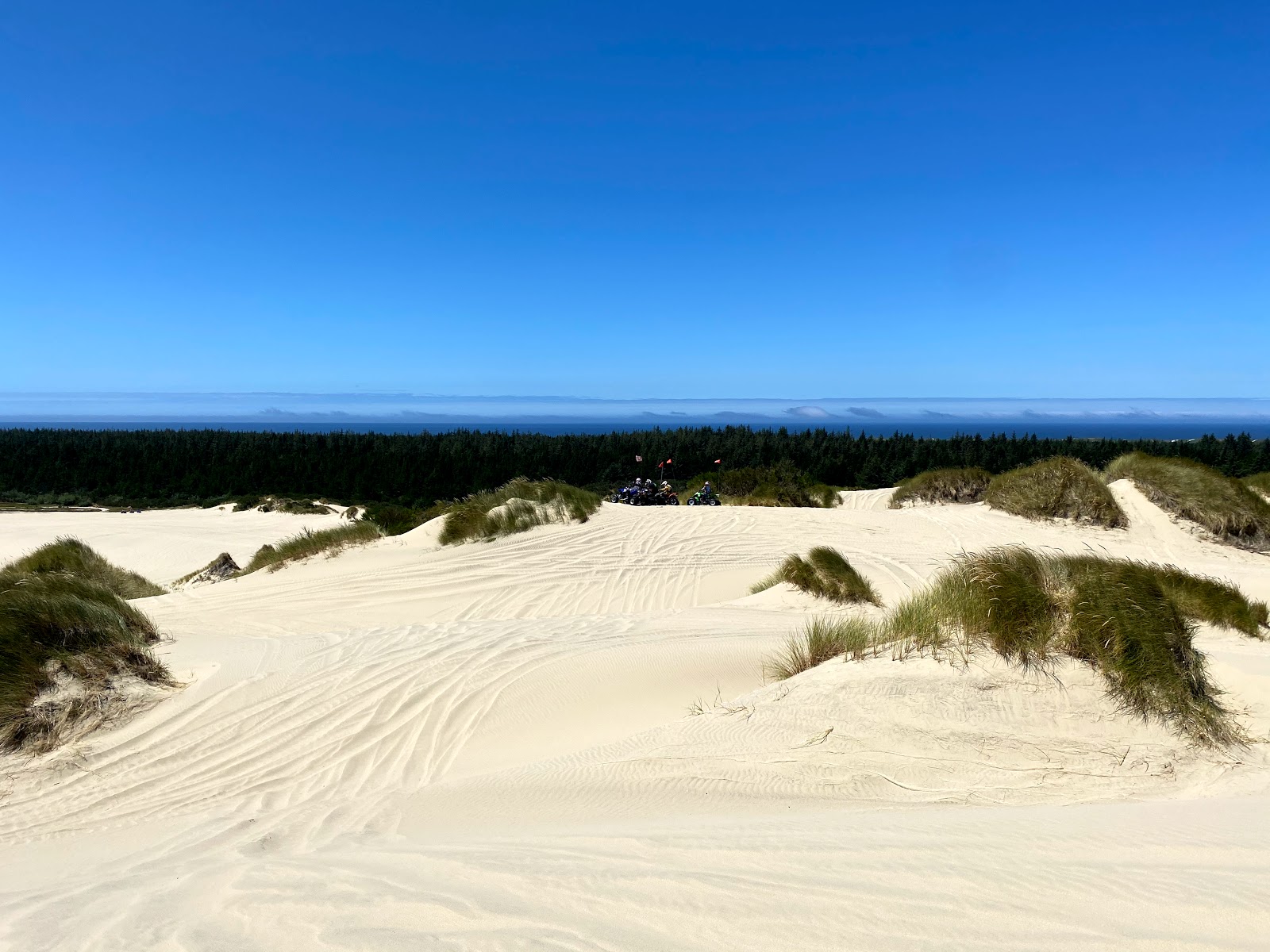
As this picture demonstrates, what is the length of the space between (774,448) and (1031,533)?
40.3 meters

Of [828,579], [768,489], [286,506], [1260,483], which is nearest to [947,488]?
[768,489]

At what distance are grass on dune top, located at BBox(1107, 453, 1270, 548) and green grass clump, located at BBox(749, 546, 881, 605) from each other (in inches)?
290

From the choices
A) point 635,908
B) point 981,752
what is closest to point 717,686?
point 981,752

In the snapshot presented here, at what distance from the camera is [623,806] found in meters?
3.33

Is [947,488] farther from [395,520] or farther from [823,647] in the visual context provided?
[395,520]

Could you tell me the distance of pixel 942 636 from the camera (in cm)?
459

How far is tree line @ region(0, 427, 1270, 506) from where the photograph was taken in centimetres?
4175

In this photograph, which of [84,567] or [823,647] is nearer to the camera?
[823,647]

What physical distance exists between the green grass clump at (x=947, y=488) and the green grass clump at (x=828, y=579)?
29.9ft

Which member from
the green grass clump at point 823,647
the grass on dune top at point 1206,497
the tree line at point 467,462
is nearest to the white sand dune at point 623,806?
the green grass clump at point 823,647

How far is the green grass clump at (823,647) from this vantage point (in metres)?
4.90

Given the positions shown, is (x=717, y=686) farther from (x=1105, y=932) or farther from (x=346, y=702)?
(x=1105, y=932)

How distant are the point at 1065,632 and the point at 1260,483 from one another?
46.2 ft

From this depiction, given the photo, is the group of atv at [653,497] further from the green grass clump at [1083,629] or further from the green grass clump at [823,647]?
the green grass clump at [1083,629]
